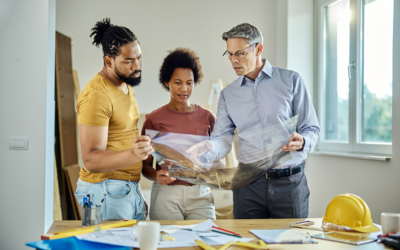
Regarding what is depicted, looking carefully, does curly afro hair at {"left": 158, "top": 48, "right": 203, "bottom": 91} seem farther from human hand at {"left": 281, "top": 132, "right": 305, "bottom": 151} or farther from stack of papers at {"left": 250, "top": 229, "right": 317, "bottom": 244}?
stack of papers at {"left": 250, "top": 229, "right": 317, "bottom": 244}

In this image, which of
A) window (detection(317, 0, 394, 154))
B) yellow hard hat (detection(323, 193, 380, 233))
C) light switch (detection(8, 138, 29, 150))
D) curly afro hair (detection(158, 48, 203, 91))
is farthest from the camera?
window (detection(317, 0, 394, 154))

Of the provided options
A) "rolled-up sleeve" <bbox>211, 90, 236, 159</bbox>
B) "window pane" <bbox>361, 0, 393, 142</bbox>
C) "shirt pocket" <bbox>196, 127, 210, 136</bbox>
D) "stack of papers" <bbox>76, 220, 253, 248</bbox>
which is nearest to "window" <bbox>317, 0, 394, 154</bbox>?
"window pane" <bbox>361, 0, 393, 142</bbox>

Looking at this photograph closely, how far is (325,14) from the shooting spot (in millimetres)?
3568

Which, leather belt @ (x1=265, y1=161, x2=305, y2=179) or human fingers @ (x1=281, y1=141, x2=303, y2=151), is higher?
human fingers @ (x1=281, y1=141, x2=303, y2=151)

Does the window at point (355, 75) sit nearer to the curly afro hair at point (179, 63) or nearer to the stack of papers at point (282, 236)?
the curly afro hair at point (179, 63)

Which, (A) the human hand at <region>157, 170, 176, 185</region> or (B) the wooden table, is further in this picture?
(A) the human hand at <region>157, 170, 176, 185</region>

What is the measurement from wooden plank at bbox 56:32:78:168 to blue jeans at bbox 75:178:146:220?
Result: 2.12m

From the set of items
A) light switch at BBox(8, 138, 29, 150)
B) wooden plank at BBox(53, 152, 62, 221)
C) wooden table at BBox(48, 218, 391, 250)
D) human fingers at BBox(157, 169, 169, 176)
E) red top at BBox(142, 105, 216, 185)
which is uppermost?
red top at BBox(142, 105, 216, 185)

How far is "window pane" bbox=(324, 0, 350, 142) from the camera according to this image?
320 cm

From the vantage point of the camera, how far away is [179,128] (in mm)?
1851

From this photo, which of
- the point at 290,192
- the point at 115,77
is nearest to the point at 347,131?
the point at 290,192

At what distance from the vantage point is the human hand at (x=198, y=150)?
1.52 meters

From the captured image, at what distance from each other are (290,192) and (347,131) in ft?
5.59

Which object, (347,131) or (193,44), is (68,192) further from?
(347,131)
